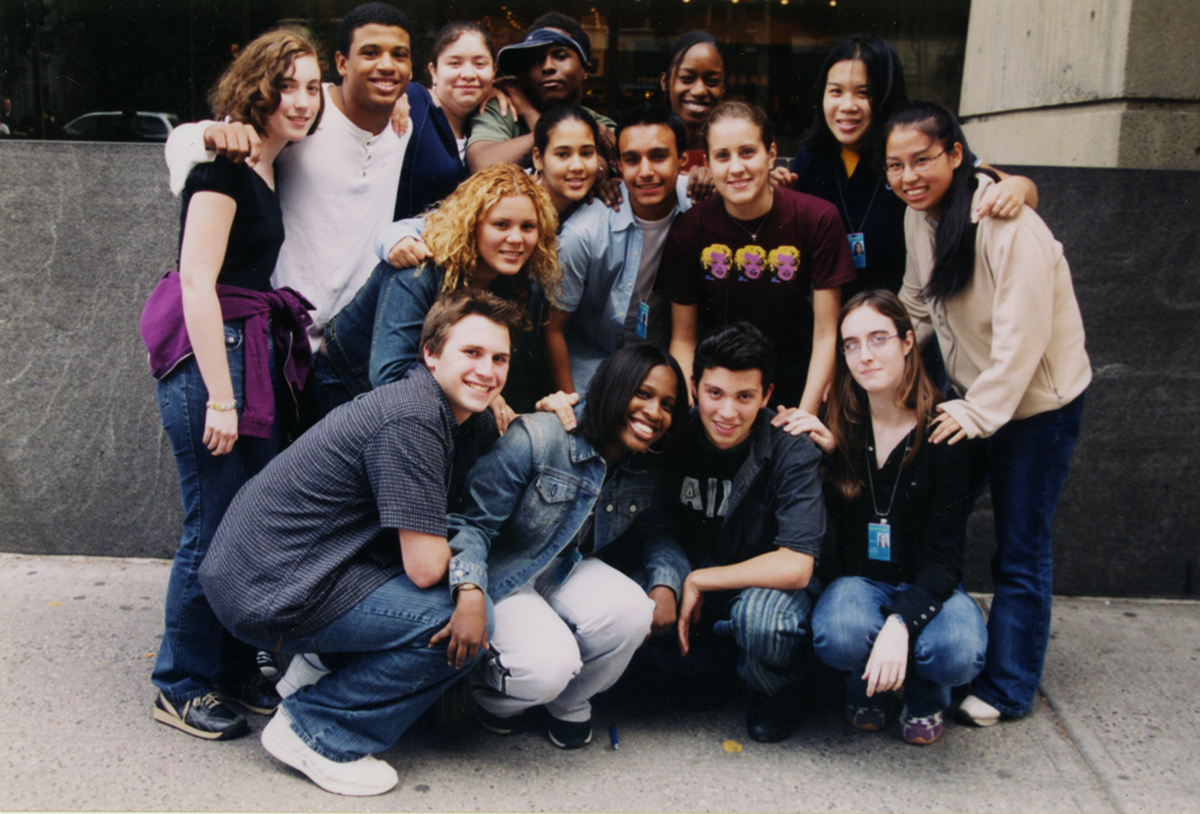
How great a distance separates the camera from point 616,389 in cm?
287

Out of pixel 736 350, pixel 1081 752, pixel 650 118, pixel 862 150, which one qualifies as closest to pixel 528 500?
pixel 736 350

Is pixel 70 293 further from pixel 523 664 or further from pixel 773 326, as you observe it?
pixel 773 326

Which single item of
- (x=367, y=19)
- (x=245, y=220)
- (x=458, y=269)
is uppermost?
(x=367, y=19)

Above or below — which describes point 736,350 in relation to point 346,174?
below

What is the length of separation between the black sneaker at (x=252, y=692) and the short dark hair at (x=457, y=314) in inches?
48.4

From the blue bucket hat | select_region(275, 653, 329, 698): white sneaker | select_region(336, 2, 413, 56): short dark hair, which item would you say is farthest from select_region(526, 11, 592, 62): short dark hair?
select_region(275, 653, 329, 698): white sneaker

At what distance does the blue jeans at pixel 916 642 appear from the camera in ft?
9.23

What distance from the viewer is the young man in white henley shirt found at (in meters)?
3.13

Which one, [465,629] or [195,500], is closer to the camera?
[465,629]

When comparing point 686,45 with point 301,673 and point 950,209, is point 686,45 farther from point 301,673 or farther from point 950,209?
point 301,673

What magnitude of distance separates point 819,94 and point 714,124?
0.54m

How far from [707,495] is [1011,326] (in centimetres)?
105

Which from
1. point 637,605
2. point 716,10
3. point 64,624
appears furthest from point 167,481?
point 716,10

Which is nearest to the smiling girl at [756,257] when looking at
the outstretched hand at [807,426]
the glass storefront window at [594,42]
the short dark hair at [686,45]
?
the outstretched hand at [807,426]
